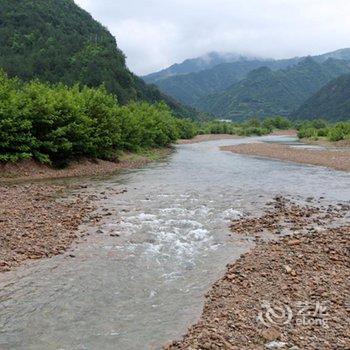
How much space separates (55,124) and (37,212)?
53.9 ft

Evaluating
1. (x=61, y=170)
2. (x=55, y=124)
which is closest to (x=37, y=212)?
(x=61, y=170)

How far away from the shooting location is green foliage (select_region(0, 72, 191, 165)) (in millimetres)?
29984

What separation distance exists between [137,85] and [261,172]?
507 feet

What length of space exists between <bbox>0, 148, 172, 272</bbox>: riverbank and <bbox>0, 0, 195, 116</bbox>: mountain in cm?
9628

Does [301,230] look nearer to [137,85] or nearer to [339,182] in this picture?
[339,182]

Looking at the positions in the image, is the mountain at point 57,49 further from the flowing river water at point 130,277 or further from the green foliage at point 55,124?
the flowing river water at point 130,277

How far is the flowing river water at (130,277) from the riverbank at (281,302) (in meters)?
0.63

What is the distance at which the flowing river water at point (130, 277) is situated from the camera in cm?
900

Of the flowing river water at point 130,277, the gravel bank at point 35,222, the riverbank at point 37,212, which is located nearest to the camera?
the flowing river water at point 130,277

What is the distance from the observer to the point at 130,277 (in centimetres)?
1206

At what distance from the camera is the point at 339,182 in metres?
30.5

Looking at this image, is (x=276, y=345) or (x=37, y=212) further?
(x=37, y=212)

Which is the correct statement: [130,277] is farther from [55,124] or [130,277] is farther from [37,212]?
[55,124]

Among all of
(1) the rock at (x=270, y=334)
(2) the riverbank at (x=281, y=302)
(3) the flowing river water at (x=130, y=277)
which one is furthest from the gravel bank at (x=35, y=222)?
(1) the rock at (x=270, y=334)
